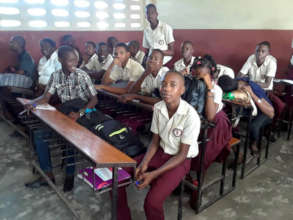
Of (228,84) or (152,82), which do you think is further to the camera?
(152,82)

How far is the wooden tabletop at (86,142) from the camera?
57.4 inches

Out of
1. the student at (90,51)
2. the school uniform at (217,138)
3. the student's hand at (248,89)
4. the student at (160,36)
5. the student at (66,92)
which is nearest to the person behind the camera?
the school uniform at (217,138)

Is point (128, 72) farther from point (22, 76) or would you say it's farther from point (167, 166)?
point (167, 166)

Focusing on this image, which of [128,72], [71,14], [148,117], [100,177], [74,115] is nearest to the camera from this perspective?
[100,177]

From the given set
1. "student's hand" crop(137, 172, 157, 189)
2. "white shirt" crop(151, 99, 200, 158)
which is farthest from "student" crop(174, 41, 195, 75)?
"student's hand" crop(137, 172, 157, 189)

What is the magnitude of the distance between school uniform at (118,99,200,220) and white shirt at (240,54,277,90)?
2283 millimetres

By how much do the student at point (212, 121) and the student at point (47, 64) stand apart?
87.9 inches

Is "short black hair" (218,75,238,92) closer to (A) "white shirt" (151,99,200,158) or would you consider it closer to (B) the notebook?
(A) "white shirt" (151,99,200,158)

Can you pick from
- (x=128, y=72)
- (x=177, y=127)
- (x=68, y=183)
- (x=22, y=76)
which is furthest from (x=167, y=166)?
(x=22, y=76)

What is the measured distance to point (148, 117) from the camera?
2.77 m

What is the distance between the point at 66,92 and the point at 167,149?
1.26 meters

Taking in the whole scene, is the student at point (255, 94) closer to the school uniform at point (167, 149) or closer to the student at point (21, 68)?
the school uniform at point (167, 149)

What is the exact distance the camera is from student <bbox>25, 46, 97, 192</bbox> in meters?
2.45

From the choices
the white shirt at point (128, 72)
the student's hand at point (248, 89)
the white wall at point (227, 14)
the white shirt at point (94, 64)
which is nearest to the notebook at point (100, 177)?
the student's hand at point (248, 89)
